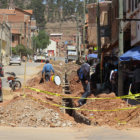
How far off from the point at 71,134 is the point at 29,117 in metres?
2.73

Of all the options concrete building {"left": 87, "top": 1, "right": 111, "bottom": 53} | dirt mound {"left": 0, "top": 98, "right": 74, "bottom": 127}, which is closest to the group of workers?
dirt mound {"left": 0, "top": 98, "right": 74, "bottom": 127}

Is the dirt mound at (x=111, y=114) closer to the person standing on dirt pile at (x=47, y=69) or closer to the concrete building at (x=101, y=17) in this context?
the person standing on dirt pile at (x=47, y=69)

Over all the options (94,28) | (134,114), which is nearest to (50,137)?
(134,114)

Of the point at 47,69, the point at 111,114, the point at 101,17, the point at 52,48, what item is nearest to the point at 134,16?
the point at 47,69

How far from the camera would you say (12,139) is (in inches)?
300

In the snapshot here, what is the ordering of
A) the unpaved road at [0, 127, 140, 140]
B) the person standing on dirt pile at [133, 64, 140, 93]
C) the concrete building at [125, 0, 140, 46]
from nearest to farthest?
1. the unpaved road at [0, 127, 140, 140]
2. the person standing on dirt pile at [133, 64, 140, 93]
3. the concrete building at [125, 0, 140, 46]

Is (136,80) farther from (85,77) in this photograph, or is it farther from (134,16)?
(134,16)

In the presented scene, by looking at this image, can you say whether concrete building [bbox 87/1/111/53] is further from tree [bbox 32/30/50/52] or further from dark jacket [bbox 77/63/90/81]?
tree [bbox 32/30/50/52]

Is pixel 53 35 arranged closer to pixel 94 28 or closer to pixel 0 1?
pixel 0 1

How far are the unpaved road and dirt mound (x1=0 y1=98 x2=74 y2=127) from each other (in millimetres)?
1176

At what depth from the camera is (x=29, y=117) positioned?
10.8m

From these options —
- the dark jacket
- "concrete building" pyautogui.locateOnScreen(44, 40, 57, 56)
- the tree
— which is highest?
the dark jacket

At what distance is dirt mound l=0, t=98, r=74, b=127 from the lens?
34.1 ft

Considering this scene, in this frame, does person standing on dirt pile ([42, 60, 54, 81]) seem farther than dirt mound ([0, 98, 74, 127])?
Yes
